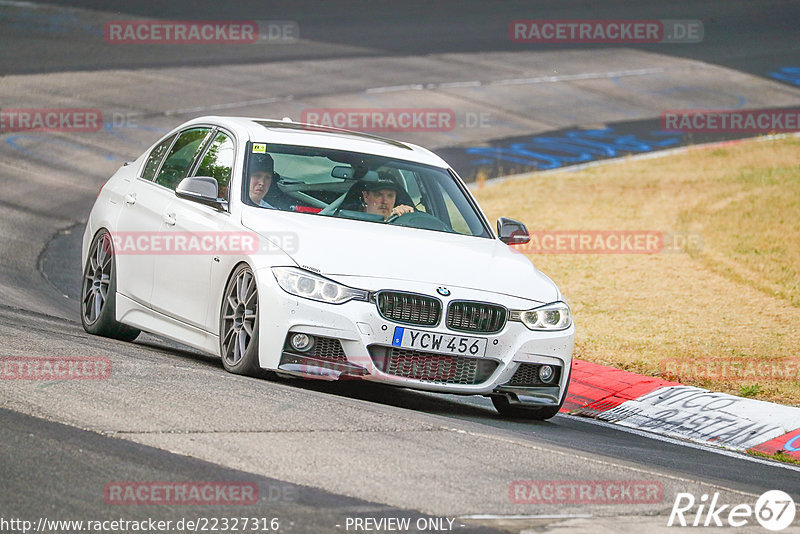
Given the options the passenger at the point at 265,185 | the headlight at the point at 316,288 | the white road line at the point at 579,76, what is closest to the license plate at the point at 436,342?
the headlight at the point at 316,288

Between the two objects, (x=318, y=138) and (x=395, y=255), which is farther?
(x=318, y=138)

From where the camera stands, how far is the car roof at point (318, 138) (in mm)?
9531

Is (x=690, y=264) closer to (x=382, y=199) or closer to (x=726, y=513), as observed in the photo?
(x=382, y=199)

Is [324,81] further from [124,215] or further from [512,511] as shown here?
[512,511]

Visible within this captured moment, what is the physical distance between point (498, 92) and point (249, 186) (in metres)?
21.5

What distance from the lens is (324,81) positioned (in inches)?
1145

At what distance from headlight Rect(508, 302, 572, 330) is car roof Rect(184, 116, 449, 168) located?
195 cm

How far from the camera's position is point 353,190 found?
934 cm

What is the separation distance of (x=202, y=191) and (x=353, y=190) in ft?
3.50

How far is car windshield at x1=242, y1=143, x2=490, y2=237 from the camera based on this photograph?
359 inches

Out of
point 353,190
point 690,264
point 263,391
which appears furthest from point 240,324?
point 690,264

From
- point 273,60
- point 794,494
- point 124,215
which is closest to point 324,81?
point 273,60

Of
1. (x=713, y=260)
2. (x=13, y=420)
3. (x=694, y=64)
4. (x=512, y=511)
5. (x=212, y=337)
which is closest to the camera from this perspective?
(x=512, y=511)

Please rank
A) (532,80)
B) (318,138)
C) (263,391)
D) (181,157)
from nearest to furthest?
(263,391), (318,138), (181,157), (532,80)
